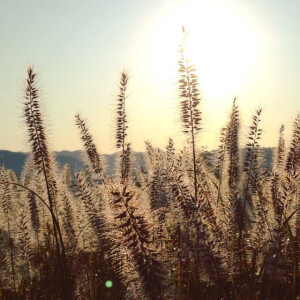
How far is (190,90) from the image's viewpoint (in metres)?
4.48

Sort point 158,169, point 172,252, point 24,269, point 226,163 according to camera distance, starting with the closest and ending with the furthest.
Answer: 1. point 172,252
2. point 24,269
3. point 158,169
4. point 226,163

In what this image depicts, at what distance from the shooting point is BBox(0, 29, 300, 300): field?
3.07 meters

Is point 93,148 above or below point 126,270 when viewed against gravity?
above

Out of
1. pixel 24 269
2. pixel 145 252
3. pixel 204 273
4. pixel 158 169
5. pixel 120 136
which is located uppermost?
pixel 120 136

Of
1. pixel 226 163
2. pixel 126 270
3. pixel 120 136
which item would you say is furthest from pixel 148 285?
pixel 226 163

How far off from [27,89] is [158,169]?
2041mm

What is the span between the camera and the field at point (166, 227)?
3068 mm

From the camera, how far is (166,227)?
219 inches

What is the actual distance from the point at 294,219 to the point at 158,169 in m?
2.08

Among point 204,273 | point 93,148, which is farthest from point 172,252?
point 93,148

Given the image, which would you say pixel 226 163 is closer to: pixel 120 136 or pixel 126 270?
pixel 120 136

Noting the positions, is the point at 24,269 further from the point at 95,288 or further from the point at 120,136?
the point at 120,136

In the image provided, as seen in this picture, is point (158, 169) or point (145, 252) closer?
point (145, 252)

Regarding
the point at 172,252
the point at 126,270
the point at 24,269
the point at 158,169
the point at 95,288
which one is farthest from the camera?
the point at 158,169
